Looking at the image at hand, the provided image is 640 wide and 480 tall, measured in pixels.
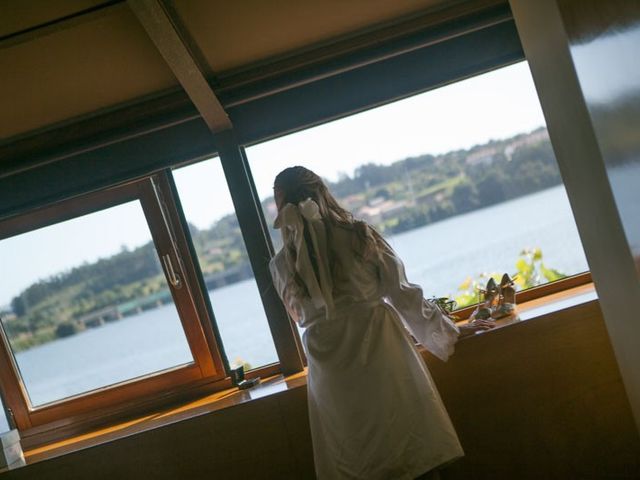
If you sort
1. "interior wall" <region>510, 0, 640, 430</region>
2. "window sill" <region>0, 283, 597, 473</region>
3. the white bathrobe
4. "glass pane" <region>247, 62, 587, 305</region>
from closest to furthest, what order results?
"interior wall" <region>510, 0, 640, 430</region>, the white bathrobe, "window sill" <region>0, 283, 597, 473</region>, "glass pane" <region>247, 62, 587, 305</region>

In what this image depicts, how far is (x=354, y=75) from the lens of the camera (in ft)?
13.4

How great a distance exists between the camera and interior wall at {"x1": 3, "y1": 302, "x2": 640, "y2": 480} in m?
3.60

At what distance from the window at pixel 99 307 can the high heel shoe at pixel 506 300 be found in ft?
5.11

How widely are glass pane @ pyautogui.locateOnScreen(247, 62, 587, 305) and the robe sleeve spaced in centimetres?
74

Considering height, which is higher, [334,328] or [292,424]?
[334,328]

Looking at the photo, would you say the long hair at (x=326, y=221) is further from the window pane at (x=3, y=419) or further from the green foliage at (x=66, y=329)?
the window pane at (x=3, y=419)

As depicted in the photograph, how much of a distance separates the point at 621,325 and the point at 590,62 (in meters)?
0.88

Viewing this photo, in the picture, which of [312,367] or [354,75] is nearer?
[312,367]

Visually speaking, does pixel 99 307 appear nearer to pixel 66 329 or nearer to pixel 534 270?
pixel 66 329

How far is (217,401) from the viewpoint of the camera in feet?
13.0

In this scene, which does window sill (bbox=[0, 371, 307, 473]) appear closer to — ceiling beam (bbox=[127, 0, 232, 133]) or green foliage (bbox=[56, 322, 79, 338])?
green foliage (bbox=[56, 322, 79, 338])

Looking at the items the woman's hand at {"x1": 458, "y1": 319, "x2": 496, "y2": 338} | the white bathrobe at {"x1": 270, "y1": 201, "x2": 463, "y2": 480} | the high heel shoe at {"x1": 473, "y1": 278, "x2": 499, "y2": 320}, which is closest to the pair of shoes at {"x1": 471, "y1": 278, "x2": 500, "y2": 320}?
the high heel shoe at {"x1": 473, "y1": 278, "x2": 499, "y2": 320}

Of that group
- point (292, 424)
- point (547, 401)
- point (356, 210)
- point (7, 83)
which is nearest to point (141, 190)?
point (7, 83)

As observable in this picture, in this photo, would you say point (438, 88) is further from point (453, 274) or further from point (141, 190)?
point (141, 190)
